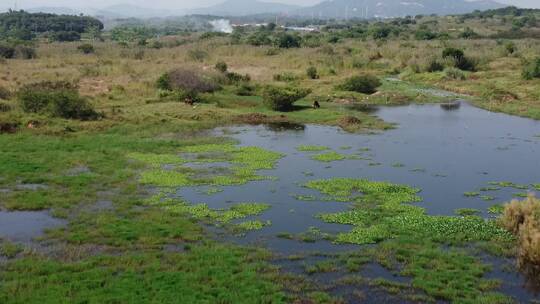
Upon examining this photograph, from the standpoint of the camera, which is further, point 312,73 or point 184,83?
point 312,73

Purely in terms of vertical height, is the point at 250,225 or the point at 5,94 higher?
the point at 5,94

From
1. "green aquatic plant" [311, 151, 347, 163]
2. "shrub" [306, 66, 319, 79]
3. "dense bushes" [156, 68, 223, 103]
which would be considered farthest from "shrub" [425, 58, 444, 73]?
"green aquatic plant" [311, 151, 347, 163]

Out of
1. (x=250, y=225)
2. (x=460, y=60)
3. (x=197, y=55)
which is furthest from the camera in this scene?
(x=197, y=55)

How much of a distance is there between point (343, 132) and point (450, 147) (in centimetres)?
607

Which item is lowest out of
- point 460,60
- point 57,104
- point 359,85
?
point 57,104

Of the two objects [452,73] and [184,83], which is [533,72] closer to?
[452,73]

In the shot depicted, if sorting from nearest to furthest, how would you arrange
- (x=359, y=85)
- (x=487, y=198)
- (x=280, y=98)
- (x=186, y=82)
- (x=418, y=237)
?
1. (x=418, y=237)
2. (x=487, y=198)
3. (x=280, y=98)
4. (x=186, y=82)
5. (x=359, y=85)

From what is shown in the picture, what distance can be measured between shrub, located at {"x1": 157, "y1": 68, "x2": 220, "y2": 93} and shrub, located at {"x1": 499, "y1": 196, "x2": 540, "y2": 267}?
2802 centimetres

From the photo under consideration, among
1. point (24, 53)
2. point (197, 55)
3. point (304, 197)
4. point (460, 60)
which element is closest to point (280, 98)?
point (304, 197)

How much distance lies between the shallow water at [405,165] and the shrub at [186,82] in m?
9.63

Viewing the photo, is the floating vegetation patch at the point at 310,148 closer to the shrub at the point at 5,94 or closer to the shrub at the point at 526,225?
the shrub at the point at 526,225

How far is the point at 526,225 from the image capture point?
14.6 meters

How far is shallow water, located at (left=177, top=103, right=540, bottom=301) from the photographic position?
17484 millimetres

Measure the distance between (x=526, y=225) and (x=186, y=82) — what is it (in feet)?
99.6
